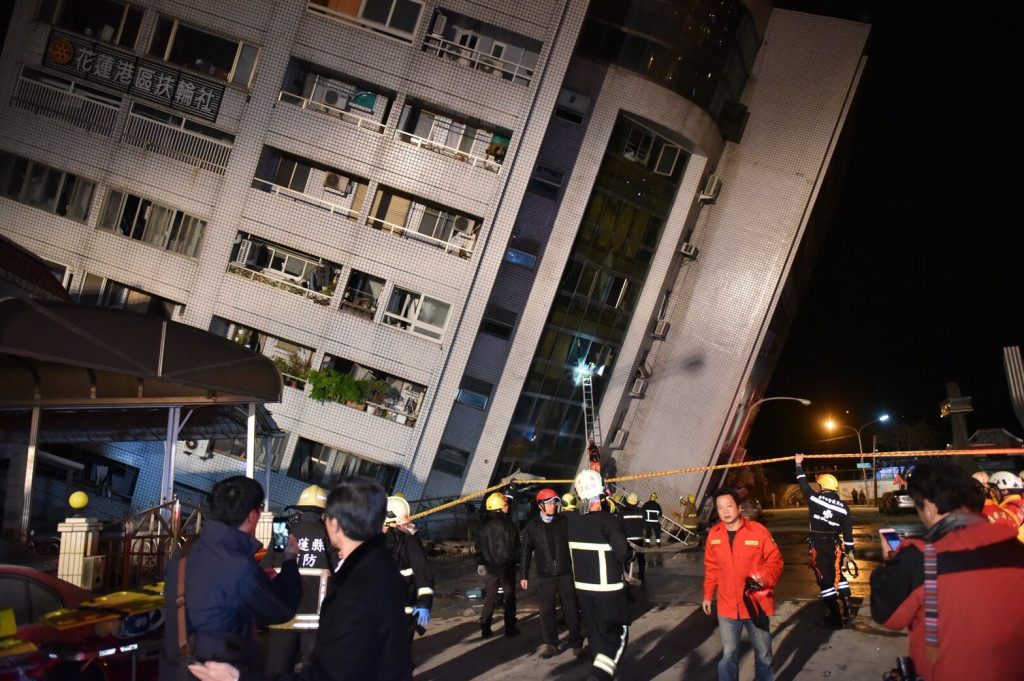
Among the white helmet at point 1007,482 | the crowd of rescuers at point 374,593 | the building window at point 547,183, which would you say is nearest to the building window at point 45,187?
the building window at point 547,183

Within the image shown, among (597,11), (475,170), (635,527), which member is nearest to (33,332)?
(635,527)

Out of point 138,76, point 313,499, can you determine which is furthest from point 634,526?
point 138,76

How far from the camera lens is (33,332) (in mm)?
9859

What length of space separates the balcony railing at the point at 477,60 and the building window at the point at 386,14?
27.7 inches

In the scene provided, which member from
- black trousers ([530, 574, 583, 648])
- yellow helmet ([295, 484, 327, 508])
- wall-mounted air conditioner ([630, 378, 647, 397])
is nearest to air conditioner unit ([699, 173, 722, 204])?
wall-mounted air conditioner ([630, 378, 647, 397])

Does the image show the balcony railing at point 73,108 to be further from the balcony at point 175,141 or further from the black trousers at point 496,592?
the black trousers at point 496,592

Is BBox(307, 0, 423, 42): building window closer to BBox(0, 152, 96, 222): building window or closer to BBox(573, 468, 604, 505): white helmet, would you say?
BBox(0, 152, 96, 222): building window

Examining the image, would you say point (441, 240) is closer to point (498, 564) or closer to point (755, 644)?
point (498, 564)

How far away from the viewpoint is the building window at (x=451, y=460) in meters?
24.5

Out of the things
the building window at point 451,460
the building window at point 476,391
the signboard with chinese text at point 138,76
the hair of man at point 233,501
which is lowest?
the building window at point 451,460

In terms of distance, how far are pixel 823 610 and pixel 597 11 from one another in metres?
20.7

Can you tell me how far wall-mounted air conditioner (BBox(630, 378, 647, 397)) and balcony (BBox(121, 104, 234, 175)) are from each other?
16096 millimetres

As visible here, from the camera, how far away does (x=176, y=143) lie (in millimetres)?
22266

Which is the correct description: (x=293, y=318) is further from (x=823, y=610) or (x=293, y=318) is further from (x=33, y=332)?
(x=823, y=610)
